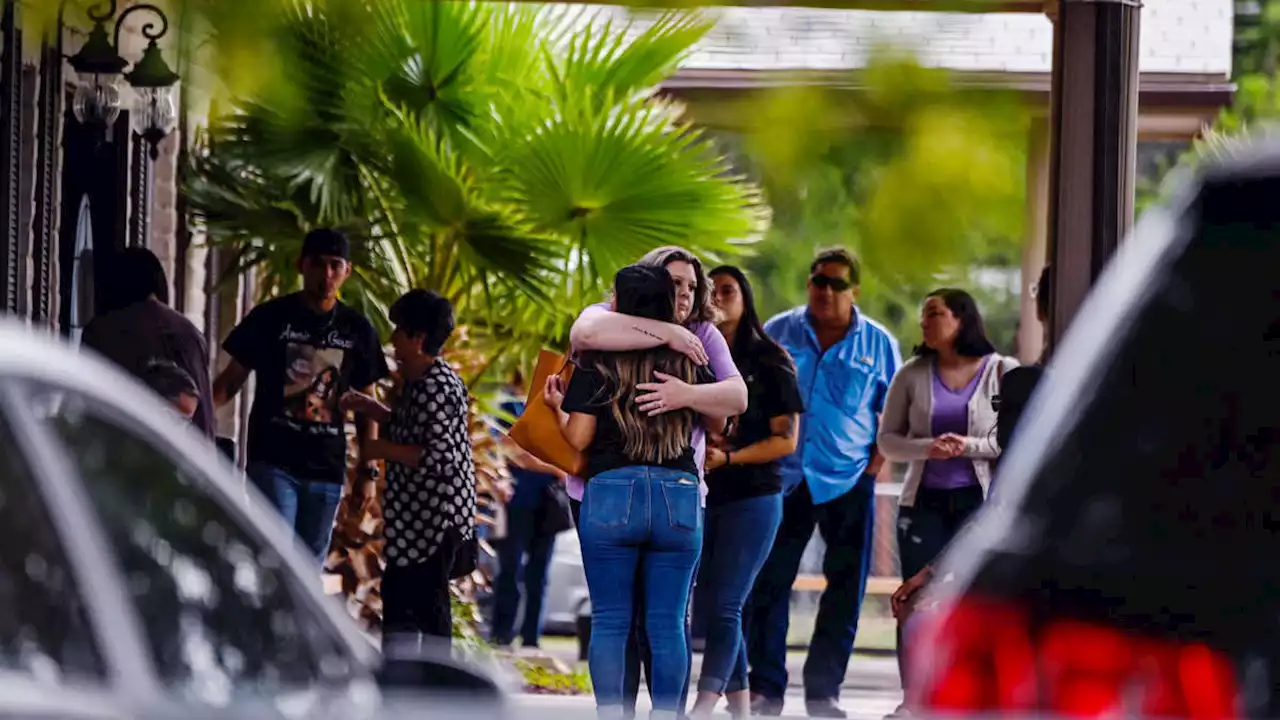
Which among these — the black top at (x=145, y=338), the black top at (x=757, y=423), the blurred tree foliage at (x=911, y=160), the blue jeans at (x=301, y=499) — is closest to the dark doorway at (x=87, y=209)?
the blue jeans at (x=301, y=499)

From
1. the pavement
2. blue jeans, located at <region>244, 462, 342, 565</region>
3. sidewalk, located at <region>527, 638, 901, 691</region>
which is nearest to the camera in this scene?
blue jeans, located at <region>244, 462, 342, 565</region>

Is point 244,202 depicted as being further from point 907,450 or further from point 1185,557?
point 1185,557

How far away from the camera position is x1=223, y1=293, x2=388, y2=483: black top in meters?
8.88

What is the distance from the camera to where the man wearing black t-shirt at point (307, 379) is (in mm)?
8867

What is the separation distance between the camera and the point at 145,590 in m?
2.54

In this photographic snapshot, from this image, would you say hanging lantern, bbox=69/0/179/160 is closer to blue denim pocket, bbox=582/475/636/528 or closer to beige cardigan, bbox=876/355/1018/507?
blue denim pocket, bbox=582/475/636/528

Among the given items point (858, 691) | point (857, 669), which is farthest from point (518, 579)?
point (858, 691)

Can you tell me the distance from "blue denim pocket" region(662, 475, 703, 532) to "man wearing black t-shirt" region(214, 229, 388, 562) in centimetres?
209

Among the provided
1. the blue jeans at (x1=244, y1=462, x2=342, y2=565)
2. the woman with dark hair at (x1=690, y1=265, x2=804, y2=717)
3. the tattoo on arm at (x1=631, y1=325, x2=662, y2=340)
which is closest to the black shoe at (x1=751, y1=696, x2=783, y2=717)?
the woman with dark hair at (x1=690, y1=265, x2=804, y2=717)

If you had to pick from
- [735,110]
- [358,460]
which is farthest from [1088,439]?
[358,460]

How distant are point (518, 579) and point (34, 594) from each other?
37.3 feet

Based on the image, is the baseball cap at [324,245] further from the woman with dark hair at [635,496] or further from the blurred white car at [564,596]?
the blurred white car at [564,596]

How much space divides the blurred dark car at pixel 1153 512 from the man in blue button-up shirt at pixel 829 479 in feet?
21.1

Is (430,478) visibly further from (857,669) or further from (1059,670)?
(1059,670)
